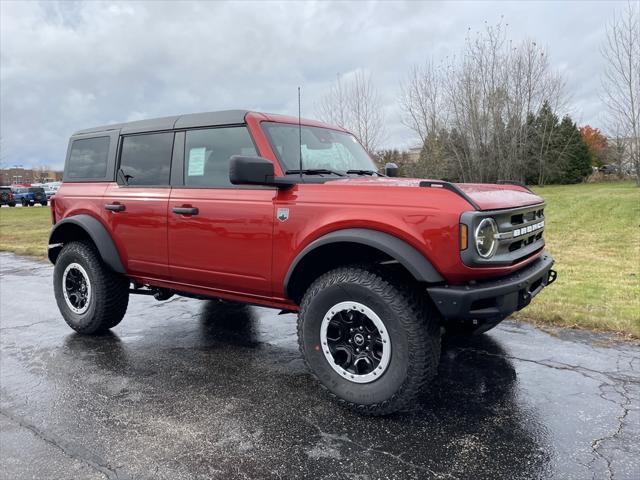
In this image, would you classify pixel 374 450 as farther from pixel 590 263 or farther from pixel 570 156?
pixel 570 156

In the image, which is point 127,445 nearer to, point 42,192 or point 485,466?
point 485,466

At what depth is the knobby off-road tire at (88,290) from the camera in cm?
469

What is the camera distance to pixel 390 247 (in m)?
2.94

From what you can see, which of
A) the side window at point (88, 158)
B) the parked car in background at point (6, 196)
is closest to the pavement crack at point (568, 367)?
the side window at point (88, 158)

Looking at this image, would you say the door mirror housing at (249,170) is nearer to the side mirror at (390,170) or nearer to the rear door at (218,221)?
the rear door at (218,221)

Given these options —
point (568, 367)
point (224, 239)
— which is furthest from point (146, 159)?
point (568, 367)

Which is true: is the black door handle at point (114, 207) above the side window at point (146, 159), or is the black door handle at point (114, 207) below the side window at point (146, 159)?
below

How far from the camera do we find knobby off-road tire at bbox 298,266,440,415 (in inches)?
115

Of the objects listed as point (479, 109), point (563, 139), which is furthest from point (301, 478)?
point (563, 139)

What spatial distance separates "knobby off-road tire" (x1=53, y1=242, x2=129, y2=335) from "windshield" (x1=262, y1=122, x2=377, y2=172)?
2182 mm

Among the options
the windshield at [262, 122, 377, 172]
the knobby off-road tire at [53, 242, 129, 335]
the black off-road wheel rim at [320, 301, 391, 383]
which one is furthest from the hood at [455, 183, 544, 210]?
the knobby off-road tire at [53, 242, 129, 335]

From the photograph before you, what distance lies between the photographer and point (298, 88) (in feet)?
12.2

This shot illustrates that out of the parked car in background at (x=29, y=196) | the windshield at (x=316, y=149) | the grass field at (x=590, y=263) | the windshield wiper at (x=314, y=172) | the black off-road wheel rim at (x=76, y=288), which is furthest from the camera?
the parked car in background at (x=29, y=196)

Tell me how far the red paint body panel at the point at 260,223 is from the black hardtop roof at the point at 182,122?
200mm
